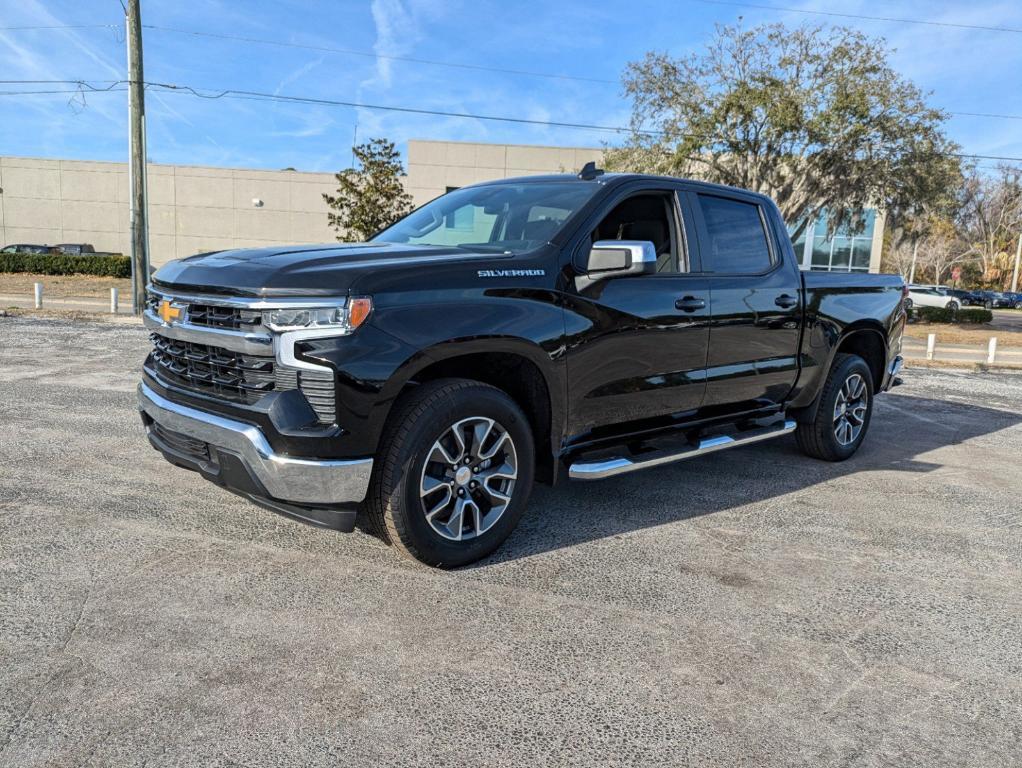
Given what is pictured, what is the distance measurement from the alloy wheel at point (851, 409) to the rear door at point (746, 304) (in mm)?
828

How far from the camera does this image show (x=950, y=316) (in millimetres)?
31469

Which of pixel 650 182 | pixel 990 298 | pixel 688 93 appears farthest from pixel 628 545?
pixel 990 298

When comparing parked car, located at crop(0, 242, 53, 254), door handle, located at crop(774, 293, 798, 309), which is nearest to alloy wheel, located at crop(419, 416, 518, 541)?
door handle, located at crop(774, 293, 798, 309)

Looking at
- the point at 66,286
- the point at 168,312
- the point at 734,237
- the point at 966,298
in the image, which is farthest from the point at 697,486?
the point at 966,298

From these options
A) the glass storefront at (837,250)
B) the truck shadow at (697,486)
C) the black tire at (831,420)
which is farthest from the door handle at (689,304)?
the glass storefront at (837,250)

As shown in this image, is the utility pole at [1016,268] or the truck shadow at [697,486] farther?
the utility pole at [1016,268]

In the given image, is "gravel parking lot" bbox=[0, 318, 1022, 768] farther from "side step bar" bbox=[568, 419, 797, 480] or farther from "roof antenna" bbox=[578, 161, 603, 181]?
"roof antenna" bbox=[578, 161, 603, 181]

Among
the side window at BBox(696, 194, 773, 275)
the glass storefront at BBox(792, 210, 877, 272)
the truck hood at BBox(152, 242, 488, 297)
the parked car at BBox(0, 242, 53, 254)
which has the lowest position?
the truck hood at BBox(152, 242, 488, 297)

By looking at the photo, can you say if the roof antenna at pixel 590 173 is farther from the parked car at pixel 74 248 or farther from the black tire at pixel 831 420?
the parked car at pixel 74 248

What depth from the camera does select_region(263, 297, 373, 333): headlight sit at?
10.8 ft

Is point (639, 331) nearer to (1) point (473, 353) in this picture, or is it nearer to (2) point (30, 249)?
(1) point (473, 353)

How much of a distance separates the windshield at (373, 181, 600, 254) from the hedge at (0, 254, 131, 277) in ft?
121

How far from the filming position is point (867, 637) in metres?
3.31

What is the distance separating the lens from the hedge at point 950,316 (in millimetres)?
31125
